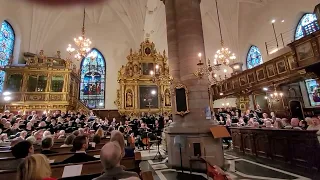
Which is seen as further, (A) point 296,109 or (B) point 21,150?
(A) point 296,109

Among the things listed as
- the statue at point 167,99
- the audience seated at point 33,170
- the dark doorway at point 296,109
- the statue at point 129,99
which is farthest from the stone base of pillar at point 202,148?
the statue at point 167,99


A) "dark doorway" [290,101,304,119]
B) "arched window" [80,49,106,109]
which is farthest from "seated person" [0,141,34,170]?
"arched window" [80,49,106,109]

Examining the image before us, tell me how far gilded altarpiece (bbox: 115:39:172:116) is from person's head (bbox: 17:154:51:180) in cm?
1611

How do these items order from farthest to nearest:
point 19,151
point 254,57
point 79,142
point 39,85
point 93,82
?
point 93,82, point 254,57, point 39,85, point 79,142, point 19,151

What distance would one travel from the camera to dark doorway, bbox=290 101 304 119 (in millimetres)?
13156

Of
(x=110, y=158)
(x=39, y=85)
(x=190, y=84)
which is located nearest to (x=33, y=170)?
(x=110, y=158)

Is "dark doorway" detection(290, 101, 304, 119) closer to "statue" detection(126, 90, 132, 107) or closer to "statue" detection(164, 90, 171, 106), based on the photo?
"statue" detection(164, 90, 171, 106)

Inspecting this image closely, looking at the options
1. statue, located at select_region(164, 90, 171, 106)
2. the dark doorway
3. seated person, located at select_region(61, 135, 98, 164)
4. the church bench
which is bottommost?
the church bench

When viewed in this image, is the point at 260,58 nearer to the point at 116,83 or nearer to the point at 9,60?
the point at 116,83

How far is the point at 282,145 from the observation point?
5688 mm

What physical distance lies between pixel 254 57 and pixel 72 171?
20.8 meters

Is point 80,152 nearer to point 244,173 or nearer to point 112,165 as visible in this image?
point 112,165

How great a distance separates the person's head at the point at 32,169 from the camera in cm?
135

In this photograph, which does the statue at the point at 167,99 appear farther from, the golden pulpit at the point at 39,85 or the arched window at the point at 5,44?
the arched window at the point at 5,44
